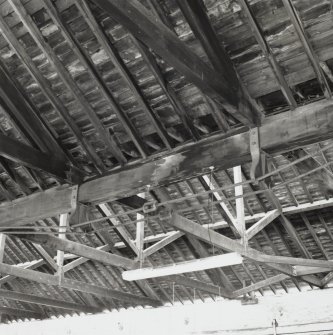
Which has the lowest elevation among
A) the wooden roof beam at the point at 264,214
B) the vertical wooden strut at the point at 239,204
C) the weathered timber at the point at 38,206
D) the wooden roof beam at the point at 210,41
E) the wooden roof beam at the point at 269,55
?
the weathered timber at the point at 38,206

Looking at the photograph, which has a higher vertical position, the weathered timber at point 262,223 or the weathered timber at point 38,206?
the weathered timber at point 262,223

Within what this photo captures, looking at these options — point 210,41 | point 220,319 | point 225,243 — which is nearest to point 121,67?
point 210,41

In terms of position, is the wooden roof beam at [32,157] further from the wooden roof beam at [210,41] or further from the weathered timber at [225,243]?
the wooden roof beam at [210,41]

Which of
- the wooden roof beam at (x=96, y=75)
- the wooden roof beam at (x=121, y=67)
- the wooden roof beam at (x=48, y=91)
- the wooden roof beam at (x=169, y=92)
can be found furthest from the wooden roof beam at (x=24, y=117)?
the wooden roof beam at (x=169, y=92)

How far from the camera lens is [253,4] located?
175 inches

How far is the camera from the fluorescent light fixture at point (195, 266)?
251 inches

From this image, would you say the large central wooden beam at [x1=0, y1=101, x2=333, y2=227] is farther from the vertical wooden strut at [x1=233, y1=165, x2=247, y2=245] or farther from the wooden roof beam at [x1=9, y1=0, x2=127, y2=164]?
the vertical wooden strut at [x1=233, y1=165, x2=247, y2=245]

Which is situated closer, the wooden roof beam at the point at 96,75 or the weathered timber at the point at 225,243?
the wooden roof beam at the point at 96,75

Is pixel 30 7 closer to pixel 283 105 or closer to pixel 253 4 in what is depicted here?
pixel 253 4

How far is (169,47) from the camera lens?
Answer: 12.7 ft

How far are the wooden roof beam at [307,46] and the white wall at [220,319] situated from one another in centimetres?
644

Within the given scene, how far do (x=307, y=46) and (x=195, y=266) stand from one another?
3.68 meters

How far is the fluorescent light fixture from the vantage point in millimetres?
6379

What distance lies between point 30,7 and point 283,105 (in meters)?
3.01
